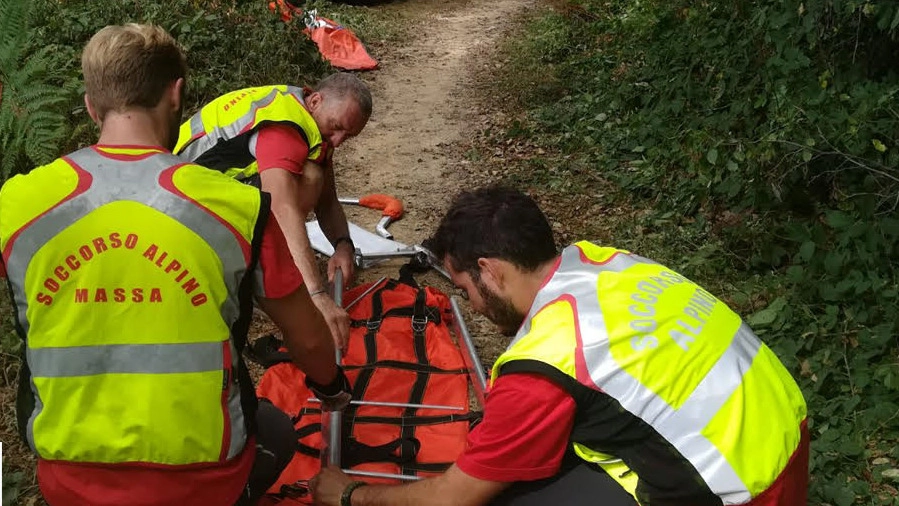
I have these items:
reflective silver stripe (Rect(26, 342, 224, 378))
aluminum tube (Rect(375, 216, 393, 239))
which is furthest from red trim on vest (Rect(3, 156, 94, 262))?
aluminum tube (Rect(375, 216, 393, 239))

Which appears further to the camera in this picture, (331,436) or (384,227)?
(384,227)

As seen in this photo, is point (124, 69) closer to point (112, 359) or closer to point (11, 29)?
point (112, 359)

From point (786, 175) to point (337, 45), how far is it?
5.82m

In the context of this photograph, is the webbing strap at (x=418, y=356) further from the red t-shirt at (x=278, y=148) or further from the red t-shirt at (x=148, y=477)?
the red t-shirt at (x=148, y=477)

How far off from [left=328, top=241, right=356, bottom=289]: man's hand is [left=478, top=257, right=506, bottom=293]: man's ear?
6.58 feet

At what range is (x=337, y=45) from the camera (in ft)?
28.2

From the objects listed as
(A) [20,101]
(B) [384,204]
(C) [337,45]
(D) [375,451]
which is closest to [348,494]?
(D) [375,451]

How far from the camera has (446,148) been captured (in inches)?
262

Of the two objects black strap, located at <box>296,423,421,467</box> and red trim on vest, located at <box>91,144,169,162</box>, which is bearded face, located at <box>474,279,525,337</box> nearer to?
red trim on vest, located at <box>91,144,169,162</box>

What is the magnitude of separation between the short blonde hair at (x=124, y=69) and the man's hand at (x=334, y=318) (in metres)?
1.55

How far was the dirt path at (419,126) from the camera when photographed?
18.9ft

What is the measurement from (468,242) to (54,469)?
1.21 metres

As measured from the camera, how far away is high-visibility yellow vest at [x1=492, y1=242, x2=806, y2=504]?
69.8 inches

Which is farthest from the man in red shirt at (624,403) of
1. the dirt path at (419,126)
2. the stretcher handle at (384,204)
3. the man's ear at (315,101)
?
the stretcher handle at (384,204)
